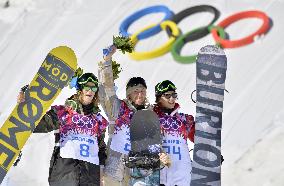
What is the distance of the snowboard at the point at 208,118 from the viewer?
662 cm

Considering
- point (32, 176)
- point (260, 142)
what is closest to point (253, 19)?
point (260, 142)

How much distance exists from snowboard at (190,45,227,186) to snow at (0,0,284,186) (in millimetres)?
4419

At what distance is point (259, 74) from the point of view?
46.6ft

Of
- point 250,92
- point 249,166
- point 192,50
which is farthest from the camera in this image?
point 192,50

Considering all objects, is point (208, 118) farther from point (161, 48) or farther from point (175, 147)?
point (161, 48)

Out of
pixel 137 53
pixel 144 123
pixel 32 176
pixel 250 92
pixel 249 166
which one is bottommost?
pixel 144 123

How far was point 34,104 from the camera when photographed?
686cm

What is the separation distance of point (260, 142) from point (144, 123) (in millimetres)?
6291

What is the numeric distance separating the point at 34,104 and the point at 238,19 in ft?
33.0

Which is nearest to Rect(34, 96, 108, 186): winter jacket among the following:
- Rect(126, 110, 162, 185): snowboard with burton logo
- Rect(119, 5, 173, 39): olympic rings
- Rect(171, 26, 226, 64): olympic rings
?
Rect(126, 110, 162, 185): snowboard with burton logo

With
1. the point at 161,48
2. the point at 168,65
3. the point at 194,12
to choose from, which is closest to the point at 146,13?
the point at 194,12

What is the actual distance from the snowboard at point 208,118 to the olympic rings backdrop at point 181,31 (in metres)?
8.33

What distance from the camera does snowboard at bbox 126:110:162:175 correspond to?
5883 millimetres

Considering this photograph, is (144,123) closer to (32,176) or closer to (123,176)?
(123,176)
